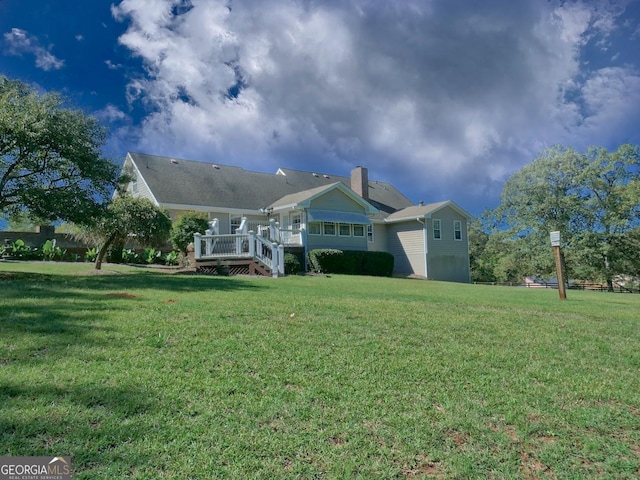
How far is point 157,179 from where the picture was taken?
2245 centimetres

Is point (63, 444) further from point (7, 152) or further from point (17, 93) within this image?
point (17, 93)

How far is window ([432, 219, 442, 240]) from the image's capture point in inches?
1029

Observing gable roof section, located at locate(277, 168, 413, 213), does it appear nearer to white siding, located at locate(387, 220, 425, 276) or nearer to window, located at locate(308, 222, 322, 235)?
white siding, located at locate(387, 220, 425, 276)

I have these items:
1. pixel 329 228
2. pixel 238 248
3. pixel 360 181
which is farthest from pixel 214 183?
pixel 238 248

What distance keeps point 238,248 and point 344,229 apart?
371 inches

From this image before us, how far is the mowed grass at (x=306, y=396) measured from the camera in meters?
2.62

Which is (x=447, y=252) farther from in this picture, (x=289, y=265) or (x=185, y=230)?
(x=185, y=230)

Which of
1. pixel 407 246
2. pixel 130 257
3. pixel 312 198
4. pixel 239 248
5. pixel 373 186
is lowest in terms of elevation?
pixel 130 257

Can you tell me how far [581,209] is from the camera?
29.5 metres

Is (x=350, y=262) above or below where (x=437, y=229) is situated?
below

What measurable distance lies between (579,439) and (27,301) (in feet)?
24.3

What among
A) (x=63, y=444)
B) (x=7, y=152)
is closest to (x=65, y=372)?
(x=63, y=444)

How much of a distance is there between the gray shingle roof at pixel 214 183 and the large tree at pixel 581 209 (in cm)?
1098


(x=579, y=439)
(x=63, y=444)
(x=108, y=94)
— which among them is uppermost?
(x=108, y=94)
